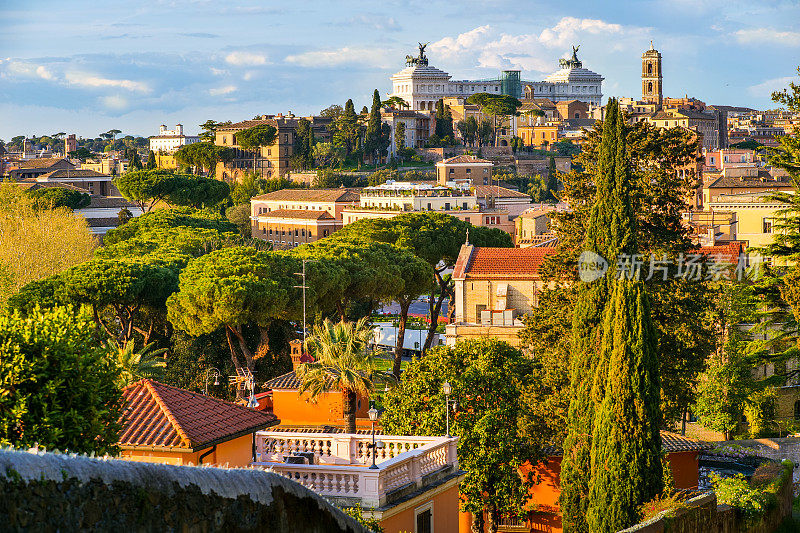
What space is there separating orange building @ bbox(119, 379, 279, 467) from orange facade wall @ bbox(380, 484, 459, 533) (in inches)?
77.7

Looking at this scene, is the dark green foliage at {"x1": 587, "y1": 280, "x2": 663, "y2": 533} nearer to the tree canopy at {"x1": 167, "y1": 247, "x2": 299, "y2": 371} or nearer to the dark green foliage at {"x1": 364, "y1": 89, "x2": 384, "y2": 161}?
the tree canopy at {"x1": 167, "y1": 247, "x2": 299, "y2": 371}

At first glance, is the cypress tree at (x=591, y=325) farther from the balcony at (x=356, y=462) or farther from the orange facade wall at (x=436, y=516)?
the balcony at (x=356, y=462)

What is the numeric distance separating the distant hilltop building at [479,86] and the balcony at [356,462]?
153m

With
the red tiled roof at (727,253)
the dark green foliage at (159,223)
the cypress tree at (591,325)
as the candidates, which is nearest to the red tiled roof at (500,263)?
the red tiled roof at (727,253)

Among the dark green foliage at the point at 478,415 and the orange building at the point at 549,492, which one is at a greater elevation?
the dark green foliage at the point at 478,415

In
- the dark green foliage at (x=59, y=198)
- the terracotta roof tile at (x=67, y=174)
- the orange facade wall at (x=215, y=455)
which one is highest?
the terracotta roof tile at (x=67, y=174)

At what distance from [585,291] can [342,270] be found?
21128mm

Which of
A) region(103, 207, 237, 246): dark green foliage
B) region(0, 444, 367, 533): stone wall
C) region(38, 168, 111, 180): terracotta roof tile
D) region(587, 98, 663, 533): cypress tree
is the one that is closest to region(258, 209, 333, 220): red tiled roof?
region(38, 168, 111, 180): terracotta roof tile

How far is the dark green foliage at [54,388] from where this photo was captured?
10281mm

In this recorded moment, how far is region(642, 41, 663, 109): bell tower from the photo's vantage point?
6570 inches

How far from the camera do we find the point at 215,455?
13391 millimetres

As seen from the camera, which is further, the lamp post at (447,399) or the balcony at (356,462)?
the lamp post at (447,399)

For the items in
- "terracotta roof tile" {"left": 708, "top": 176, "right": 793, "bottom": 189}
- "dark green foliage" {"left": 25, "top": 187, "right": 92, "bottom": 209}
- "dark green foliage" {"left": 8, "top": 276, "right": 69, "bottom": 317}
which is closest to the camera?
"dark green foliage" {"left": 8, "top": 276, "right": 69, "bottom": 317}

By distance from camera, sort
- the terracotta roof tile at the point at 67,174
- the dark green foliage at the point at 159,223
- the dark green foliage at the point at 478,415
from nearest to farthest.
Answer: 1. the dark green foliage at the point at 478,415
2. the dark green foliage at the point at 159,223
3. the terracotta roof tile at the point at 67,174
